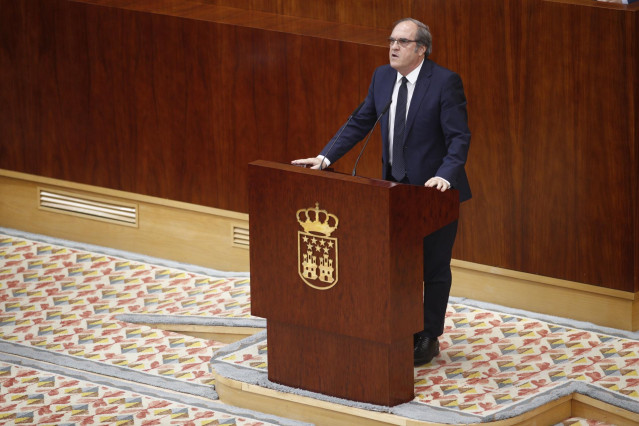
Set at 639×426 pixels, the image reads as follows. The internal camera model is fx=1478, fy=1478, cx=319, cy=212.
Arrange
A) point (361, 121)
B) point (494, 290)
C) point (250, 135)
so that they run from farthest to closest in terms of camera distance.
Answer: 1. point (250, 135)
2. point (494, 290)
3. point (361, 121)

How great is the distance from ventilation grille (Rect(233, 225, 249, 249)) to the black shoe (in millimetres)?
1507

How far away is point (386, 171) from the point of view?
5344 mm

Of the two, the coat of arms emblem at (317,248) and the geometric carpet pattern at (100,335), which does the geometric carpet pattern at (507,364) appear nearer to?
the geometric carpet pattern at (100,335)

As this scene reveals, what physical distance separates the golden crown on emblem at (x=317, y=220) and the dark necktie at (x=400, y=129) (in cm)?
45

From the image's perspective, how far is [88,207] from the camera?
23.8ft

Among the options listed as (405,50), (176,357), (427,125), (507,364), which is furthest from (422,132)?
(176,357)

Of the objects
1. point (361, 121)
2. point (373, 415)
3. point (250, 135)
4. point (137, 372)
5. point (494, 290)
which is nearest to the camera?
point (373, 415)

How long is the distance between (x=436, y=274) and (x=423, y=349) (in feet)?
0.95

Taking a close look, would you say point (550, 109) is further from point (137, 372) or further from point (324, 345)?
point (137, 372)

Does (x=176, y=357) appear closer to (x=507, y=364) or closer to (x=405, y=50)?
(x=507, y=364)

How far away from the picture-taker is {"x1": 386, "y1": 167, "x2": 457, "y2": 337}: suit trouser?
212 inches

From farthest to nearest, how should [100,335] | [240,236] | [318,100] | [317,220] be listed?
[240,236], [318,100], [100,335], [317,220]

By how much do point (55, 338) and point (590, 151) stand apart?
2314mm

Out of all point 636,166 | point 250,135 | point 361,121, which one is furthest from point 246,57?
point 636,166
